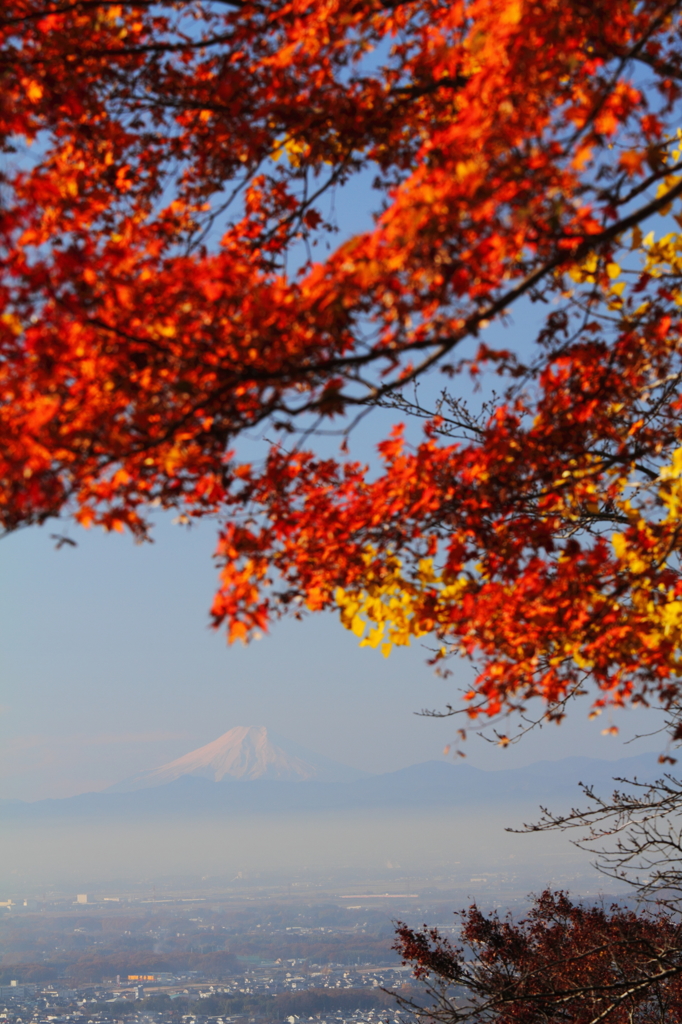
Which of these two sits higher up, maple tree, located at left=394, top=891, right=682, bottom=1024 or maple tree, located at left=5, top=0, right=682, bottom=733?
maple tree, located at left=5, top=0, right=682, bottom=733

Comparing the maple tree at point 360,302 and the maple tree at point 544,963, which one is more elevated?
the maple tree at point 360,302

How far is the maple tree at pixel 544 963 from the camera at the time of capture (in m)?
8.09

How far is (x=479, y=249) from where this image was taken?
3.39 m

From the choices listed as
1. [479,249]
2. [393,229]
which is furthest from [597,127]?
[393,229]

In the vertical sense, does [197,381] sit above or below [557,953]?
above

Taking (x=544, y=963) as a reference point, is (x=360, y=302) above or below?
above

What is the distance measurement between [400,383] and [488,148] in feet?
3.34

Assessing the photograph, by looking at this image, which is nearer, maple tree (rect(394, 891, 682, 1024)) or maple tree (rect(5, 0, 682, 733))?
maple tree (rect(5, 0, 682, 733))

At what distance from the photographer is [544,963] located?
1066 cm

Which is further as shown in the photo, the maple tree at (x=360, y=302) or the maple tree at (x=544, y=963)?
the maple tree at (x=544, y=963)

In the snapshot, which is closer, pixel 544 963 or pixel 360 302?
pixel 360 302

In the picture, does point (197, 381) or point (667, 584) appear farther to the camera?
point (667, 584)

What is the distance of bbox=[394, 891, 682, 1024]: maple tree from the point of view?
809 centimetres

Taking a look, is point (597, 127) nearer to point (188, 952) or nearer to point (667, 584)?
point (667, 584)
